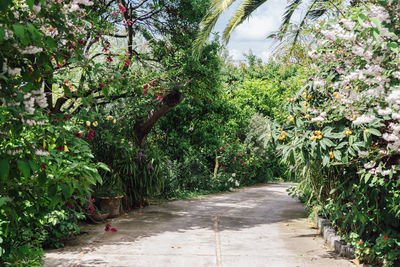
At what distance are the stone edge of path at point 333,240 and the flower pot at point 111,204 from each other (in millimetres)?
3730

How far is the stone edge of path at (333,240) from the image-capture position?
14.8 feet

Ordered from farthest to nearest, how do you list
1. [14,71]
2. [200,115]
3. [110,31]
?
[200,115]
[110,31]
[14,71]

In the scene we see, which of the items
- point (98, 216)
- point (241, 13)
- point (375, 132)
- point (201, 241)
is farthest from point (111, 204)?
point (375, 132)

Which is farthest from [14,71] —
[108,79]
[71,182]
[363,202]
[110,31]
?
[110,31]

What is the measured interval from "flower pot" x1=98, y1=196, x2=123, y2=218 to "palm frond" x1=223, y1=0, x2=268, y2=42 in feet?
13.4

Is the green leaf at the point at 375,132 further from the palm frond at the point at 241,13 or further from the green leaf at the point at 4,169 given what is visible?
the palm frond at the point at 241,13

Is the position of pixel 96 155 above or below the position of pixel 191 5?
below

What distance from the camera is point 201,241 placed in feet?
17.7

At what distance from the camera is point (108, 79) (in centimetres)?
299

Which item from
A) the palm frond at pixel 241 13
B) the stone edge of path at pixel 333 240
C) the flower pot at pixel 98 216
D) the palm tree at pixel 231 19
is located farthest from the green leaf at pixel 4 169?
the palm frond at pixel 241 13

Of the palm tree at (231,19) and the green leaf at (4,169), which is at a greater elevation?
the palm tree at (231,19)

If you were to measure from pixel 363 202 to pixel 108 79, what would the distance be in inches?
123

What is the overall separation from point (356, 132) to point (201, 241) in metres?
2.78

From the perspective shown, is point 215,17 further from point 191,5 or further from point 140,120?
point 140,120
